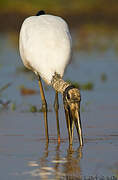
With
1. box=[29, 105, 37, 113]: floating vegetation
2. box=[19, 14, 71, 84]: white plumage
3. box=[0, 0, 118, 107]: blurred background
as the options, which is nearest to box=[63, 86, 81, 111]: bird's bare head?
box=[19, 14, 71, 84]: white plumage

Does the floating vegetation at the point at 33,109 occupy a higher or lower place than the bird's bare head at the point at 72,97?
lower

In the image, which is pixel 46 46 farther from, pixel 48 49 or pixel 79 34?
pixel 79 34

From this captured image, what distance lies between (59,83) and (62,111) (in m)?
2.01

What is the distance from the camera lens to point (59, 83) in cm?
848

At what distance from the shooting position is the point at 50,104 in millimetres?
11086

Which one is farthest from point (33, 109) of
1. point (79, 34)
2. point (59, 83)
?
point (79, 34)

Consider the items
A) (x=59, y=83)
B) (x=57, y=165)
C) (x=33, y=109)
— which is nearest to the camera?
(x=57, y=165)

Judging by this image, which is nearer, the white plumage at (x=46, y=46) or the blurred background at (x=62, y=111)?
the blurred background at (x=62, y=111)

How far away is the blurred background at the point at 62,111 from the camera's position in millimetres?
6941

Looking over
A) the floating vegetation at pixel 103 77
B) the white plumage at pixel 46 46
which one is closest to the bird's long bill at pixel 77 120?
the white plumage at pixel 46 46

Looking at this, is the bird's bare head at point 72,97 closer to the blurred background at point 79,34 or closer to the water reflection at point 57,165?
the water reflection at point 57,165

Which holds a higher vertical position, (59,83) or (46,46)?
(46,46)

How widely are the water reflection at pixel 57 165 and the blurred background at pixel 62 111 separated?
0.03ft

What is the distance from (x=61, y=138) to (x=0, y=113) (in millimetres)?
2079
